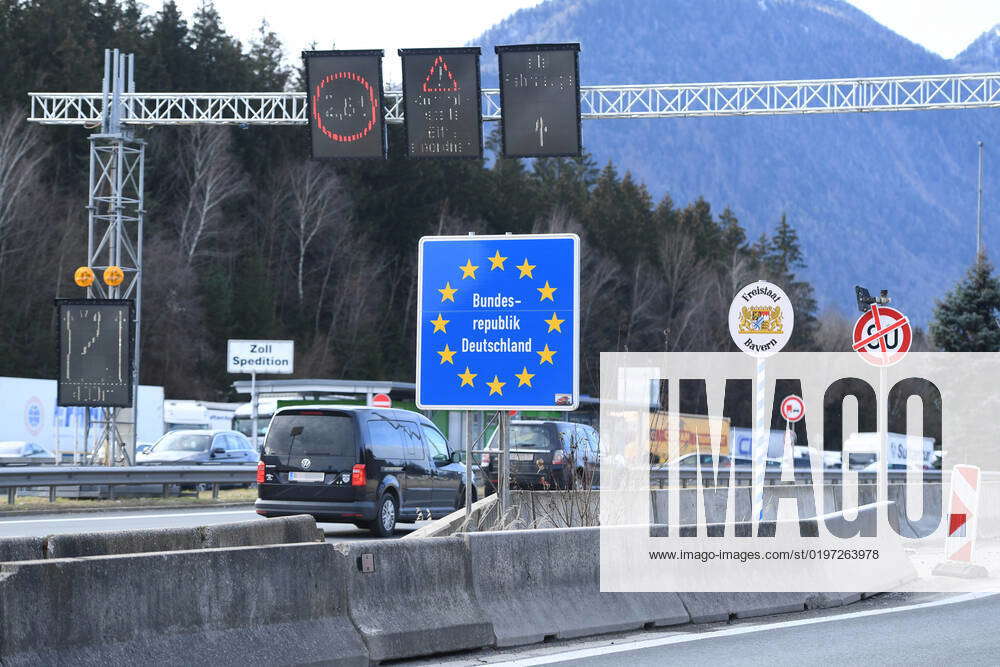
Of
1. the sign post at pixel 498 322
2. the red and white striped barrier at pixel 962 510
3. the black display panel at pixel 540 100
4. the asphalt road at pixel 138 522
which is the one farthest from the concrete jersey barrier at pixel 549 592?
the black display panel at pixel 540 100

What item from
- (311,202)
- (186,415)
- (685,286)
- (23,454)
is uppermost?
(311,202)

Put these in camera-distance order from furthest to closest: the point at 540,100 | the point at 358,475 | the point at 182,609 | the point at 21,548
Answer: the point at 540,100 → the point at 358,475 → the point at 21,548 → the point at 182,609

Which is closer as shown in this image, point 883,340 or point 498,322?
point 498,322

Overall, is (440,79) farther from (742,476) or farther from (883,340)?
(742,476)

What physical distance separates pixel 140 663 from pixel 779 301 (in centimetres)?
1044

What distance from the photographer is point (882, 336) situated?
18.2 metres

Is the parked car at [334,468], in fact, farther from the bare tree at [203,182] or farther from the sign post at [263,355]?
the bare tree at [203,182]

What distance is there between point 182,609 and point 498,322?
18.0 feet

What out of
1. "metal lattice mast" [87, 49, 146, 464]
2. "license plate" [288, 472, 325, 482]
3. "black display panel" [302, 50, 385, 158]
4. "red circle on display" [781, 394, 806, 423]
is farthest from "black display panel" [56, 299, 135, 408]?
"red circle on display" [781, 394, 806, 423]

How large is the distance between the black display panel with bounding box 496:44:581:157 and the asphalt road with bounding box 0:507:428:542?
7.89m

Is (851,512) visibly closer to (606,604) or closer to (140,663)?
(606,604)

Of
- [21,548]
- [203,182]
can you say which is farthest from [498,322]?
[203,182]

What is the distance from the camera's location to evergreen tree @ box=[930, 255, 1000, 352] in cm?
5353

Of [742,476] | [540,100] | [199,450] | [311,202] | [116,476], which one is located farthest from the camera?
[311,202]
